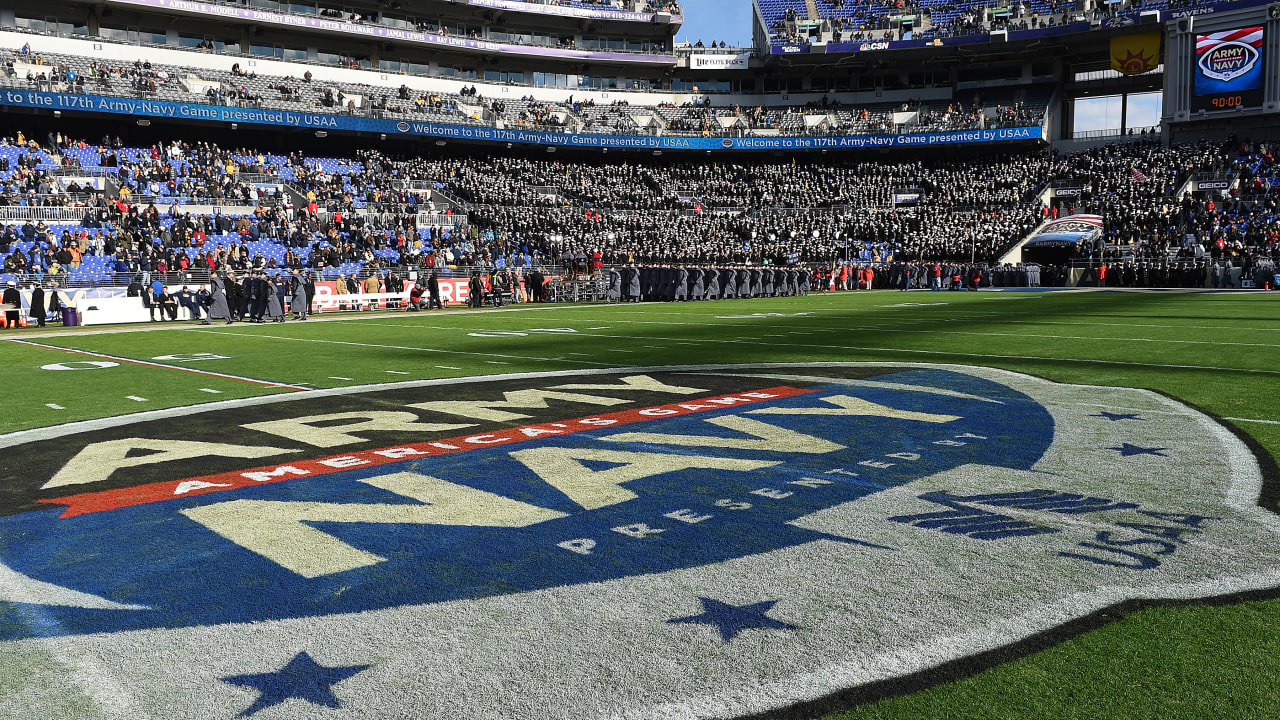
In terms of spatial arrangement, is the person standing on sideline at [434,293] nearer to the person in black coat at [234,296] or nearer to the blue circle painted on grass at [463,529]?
the person in black coat at [234,296]

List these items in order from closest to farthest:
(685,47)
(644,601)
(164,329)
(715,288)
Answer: (644,601)
(164,329)
(715,288)
(685,47)

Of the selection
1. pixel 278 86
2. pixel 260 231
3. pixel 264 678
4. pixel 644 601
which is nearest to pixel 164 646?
pixel 264 678

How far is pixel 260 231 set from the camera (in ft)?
127

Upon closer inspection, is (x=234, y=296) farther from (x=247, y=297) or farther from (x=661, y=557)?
(x=661, y=557)

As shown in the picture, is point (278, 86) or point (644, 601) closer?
point (644, 601)

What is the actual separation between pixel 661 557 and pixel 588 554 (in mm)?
343

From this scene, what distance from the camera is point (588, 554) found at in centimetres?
435

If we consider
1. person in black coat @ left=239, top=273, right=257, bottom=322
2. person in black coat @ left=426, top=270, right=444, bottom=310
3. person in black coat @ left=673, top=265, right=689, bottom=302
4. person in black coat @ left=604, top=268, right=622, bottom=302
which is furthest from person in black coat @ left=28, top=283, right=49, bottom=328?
person in black coat @ left=673, top=265, right=689, bottom=302

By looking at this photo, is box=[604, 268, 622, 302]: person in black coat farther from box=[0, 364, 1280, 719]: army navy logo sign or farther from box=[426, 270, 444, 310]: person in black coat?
box=[0, 364, 1280, 719]: army navy logo sign

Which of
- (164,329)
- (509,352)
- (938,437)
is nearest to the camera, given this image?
(938,437)

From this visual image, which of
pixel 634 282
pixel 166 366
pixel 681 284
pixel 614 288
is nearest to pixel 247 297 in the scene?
pixel 166 366

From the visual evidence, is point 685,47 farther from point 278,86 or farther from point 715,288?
point 715,288

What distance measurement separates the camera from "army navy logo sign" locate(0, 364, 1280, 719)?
123 inches

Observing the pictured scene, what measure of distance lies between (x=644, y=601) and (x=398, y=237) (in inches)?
1601
